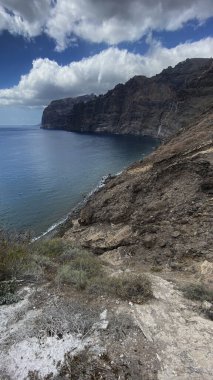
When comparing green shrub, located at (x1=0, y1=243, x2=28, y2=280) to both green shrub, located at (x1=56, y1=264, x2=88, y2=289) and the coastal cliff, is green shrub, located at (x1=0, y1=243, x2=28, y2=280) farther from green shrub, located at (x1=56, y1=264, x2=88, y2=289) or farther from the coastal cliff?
green shrub, located at (x1=56, y1=264, x2=88, y2=289)

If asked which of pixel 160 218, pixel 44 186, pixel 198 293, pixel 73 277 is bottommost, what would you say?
pixel 44 186

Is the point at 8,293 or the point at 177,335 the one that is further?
the point at 8,293

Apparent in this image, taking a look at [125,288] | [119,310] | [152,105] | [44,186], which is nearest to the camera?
[119,310]

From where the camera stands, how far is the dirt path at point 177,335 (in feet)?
19.2

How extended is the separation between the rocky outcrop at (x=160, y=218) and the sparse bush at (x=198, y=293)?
3136 mm

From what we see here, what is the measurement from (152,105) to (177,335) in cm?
16427

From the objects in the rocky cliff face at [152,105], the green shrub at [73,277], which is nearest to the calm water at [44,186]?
the green shrub at [73,277]

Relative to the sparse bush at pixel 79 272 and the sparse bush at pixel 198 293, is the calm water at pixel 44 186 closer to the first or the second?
the sparse bush at pixel 79 272

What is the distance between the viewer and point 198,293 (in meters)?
8.73

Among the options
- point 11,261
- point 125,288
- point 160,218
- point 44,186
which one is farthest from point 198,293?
point 44,186

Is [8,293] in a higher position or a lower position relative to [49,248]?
higher

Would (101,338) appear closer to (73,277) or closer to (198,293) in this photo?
(73,277)

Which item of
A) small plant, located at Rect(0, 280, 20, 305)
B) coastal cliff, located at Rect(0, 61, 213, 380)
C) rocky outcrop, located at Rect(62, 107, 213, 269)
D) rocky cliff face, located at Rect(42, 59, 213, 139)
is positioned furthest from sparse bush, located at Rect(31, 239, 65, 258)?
rocky cliff face, located at Rect(42, 59, 213, 139)

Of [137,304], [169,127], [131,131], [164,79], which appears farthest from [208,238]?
[164,79]
